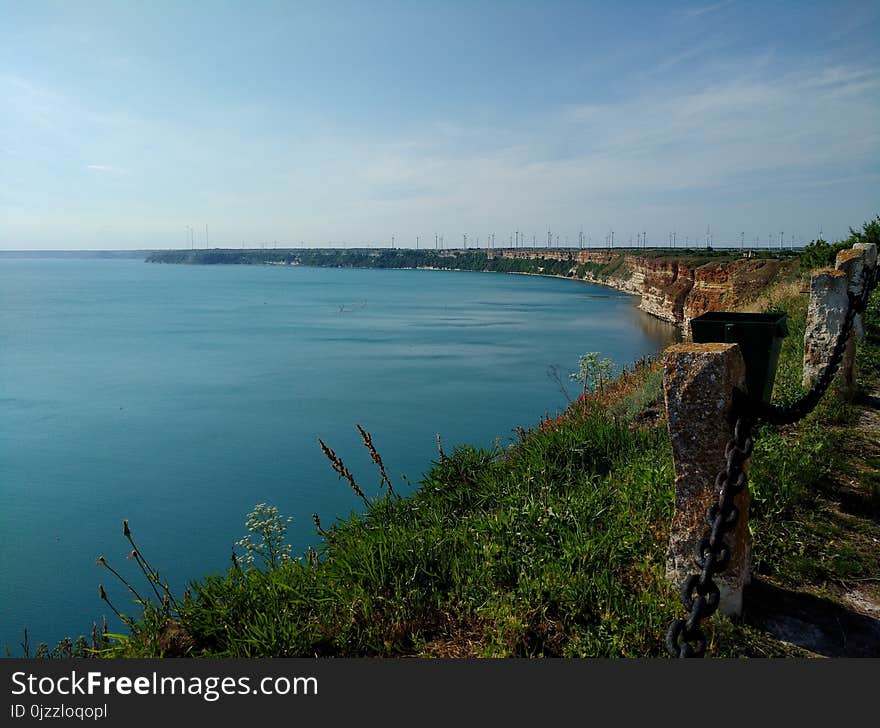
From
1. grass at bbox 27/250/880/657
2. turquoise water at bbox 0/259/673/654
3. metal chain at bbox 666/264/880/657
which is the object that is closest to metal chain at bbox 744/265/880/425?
metal chain at bbox 666/264/880/657

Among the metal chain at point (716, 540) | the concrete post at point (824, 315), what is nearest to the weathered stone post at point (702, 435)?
the metal chain at point (716, 540)

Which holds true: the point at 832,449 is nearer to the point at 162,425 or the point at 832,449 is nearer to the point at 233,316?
the point at 162,425

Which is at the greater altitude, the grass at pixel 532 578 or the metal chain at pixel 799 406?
the metal chain at pixel 799 406

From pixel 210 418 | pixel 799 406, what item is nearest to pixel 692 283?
pixel 210 418

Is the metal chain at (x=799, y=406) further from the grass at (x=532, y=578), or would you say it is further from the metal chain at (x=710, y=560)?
the grass at (x=532, y=578)

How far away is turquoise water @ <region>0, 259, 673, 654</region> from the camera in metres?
12.7

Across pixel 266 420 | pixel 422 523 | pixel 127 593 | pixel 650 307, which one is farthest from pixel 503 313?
pixel 422 523

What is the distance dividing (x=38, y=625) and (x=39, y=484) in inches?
310

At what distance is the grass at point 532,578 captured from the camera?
3.53 meters

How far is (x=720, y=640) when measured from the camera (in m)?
3.25

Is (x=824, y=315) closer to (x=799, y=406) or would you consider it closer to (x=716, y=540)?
(x=799, y=406)

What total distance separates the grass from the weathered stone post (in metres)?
0.31

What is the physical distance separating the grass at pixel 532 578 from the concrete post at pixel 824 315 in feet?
5.20

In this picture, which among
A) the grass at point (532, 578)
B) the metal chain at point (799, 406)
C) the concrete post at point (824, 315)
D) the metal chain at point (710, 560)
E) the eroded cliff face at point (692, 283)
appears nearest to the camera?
the metal chain at point (710, 560)
